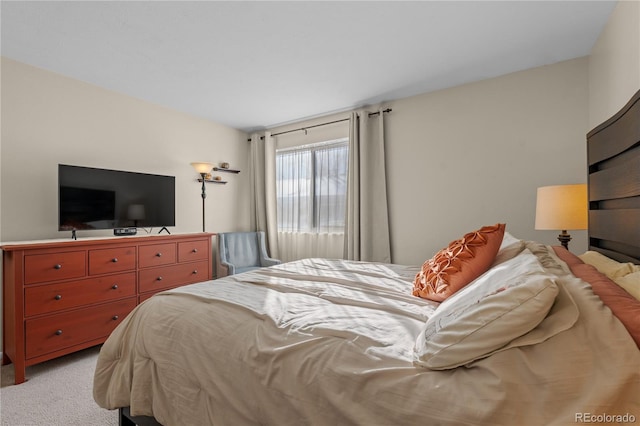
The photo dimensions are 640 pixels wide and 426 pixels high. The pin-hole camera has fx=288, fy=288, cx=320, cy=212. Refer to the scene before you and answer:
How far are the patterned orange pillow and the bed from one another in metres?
0.02

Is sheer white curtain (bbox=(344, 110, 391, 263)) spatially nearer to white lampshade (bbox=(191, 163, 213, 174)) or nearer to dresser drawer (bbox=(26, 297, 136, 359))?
white lampshade (bbox=(191, 163, 213, 174))

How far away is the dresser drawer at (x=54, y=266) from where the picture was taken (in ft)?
6.94

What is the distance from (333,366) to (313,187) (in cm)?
337

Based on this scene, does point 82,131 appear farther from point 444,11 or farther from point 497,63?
point 497,63

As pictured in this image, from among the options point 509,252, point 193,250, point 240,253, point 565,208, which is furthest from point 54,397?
point 565,208

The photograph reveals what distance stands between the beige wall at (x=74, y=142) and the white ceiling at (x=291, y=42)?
0.64 feet

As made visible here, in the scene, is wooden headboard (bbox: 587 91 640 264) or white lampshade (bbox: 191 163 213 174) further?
white lampshade (bbox: 191 163 213 174)

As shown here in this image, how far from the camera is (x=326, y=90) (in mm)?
3221

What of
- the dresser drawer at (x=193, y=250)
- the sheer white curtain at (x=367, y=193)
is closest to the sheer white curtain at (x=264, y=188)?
the dresser drawer at (x=193, y=250)

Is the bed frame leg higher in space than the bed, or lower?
lower

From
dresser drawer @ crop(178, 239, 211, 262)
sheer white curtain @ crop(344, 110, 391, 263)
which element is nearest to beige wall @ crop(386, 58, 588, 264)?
sheer white curtain @ crop(344, 110, 391, 263)

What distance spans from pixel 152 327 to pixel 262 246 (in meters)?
2.81

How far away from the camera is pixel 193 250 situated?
3264 millimetres

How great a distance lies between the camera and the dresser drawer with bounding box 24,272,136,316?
7.04 feet
